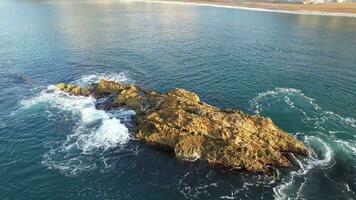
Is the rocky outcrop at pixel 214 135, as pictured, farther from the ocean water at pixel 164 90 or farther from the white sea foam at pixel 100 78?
the white sea foam at pixel 100 78

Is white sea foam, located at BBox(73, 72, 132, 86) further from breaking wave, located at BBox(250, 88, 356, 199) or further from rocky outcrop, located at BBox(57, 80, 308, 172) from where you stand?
breaking wave, located at BBox(250, 88, 356, 199)

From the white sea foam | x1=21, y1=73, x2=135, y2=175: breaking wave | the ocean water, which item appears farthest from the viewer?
the white sea foam

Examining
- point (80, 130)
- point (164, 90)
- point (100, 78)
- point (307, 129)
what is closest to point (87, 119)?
point (80, 130)

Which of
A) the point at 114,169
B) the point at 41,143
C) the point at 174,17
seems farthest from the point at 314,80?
the point at 174,17

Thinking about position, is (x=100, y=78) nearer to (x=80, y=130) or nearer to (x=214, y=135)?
(x=80, y=130)

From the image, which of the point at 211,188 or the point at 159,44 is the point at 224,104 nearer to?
the point at 211,188

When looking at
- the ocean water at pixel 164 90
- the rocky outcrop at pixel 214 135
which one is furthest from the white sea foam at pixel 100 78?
the rocky outcrop at pixel 214 135

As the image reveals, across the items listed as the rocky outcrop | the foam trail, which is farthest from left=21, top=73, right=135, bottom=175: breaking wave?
the rocky outcrop
